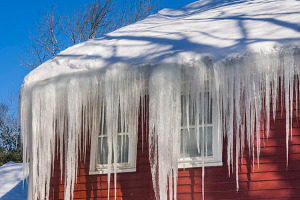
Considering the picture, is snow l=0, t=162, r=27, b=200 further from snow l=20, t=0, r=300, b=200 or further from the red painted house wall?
the red painted house wall

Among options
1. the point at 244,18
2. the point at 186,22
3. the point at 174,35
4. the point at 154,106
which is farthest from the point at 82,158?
the point at 244,18

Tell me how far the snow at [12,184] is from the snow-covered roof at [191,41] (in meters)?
6.90

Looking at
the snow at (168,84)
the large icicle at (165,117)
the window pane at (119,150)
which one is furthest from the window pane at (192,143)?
the window pane at (119,150)

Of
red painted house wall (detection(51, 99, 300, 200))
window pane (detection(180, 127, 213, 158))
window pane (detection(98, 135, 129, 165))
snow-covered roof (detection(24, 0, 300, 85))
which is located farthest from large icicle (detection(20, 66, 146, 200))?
window pane (detection(180, 127, 213, 158))

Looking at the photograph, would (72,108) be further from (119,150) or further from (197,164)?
(197,164)

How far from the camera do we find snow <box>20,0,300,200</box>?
492 cm

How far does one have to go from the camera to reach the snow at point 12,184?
11731 mm

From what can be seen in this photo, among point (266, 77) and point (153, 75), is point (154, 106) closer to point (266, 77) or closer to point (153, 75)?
point (153, 75)

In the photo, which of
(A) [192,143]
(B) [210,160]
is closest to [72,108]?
(A) [192,143]

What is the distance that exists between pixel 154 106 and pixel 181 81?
20.4 inches

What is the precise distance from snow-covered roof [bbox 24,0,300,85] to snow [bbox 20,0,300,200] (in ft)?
0.05

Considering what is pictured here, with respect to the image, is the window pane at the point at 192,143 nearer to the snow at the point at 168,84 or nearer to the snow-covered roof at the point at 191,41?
the snow at the point at 168,84

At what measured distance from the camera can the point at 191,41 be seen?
17.8 feet

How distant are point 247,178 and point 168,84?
184 cm
